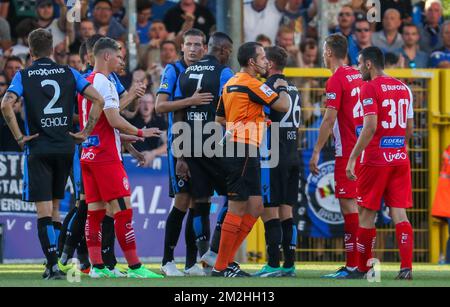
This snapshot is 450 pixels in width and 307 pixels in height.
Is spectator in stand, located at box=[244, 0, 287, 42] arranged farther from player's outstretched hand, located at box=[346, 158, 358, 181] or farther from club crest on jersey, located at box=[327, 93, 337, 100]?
player's outstretched hand, located at box=[346, 158, 358, 181]

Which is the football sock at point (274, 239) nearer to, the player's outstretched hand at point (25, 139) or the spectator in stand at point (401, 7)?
the player's outstretched hand at point (25, 139)

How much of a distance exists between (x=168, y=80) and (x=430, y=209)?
6.46 m

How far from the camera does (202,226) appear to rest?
42.5 ft

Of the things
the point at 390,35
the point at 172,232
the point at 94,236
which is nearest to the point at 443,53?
the point at 390,35

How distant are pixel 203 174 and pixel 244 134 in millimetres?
1086

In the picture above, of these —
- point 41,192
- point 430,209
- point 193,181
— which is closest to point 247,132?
point 193,181

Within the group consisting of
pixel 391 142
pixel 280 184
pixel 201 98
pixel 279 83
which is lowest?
pixel 280 184

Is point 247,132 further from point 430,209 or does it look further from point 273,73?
point 430,209

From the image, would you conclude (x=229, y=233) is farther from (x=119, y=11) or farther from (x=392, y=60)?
(x=119, y=11)

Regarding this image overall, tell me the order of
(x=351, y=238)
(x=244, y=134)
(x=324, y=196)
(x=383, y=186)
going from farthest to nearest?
1. (x=324, y=196)
2. (x=351, y=238)
3. (x=383, y=186)
4. (x=244, y=134)

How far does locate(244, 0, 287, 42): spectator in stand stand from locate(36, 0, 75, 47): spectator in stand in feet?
9.46

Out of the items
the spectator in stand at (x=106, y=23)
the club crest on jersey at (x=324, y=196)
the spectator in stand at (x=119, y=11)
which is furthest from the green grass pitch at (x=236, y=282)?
the spectator in stand at (x=119, y=11)

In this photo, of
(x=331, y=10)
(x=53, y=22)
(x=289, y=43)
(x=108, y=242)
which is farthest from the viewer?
(x=331, y=10)

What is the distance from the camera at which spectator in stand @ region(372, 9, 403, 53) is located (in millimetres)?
19375
